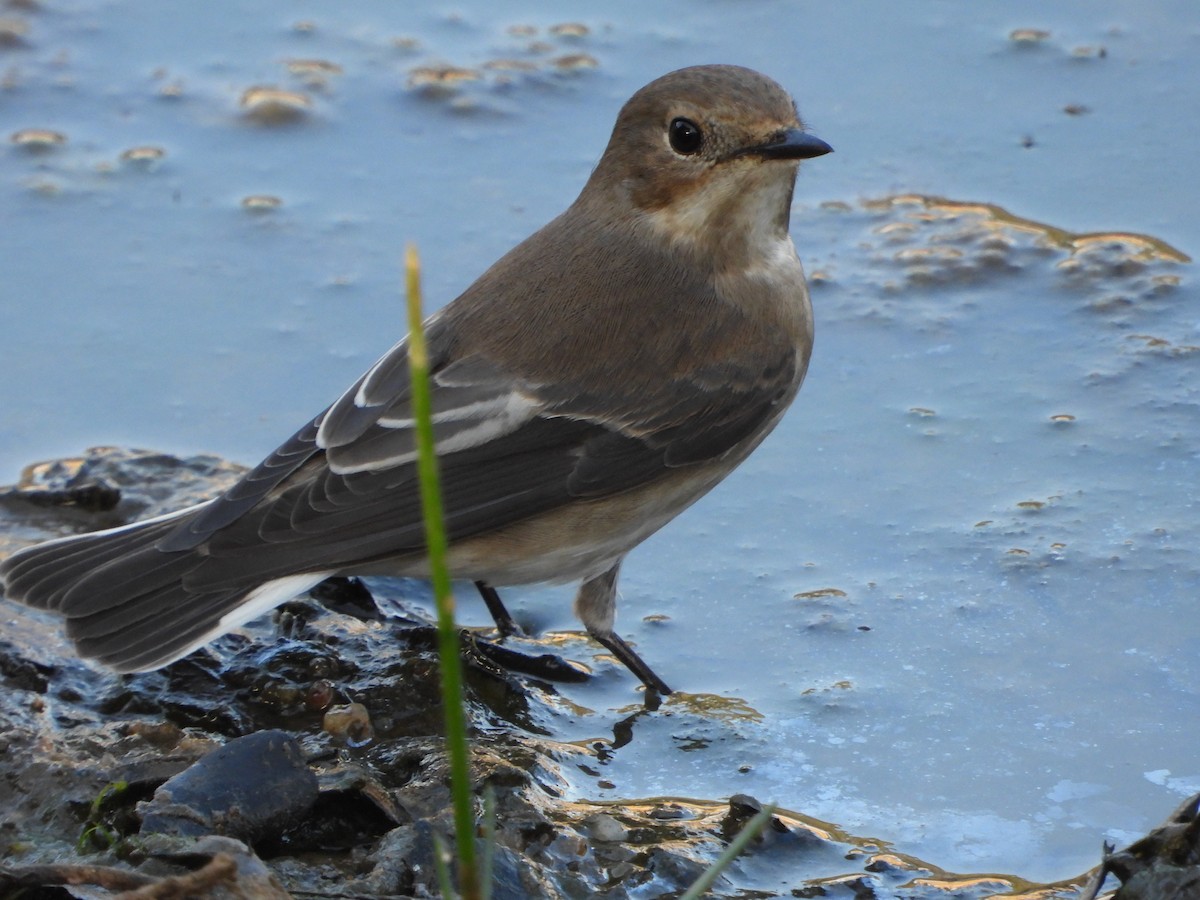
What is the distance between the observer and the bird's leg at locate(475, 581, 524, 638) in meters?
5.68

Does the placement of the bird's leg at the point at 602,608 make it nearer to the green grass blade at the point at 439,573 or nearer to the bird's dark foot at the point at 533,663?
the bird's dark foot at the point at 533,663

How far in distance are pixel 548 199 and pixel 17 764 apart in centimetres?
395

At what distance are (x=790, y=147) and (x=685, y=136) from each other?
391mm

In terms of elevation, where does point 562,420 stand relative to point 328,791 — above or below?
above

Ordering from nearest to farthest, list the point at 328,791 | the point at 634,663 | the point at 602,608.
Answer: the point at 328,791, the point at 634,663, the point at 602,608

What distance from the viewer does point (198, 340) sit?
22.7 feet

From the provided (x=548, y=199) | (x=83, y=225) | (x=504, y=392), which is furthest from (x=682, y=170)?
(x=83, y=225)

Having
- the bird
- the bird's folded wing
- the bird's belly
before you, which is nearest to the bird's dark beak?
the bird

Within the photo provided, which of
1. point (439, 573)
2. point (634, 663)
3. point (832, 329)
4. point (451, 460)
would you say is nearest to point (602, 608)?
point (634, 663)

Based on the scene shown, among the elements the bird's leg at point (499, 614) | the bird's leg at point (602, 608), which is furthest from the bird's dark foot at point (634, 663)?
the bird's leg at point (499, 614)

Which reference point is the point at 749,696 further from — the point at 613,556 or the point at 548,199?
the point at 548,199

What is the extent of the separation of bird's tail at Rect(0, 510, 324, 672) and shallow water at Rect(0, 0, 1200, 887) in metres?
1.07

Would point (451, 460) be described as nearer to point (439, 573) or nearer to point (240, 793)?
point (240, 793)

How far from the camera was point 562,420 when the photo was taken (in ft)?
16.9
